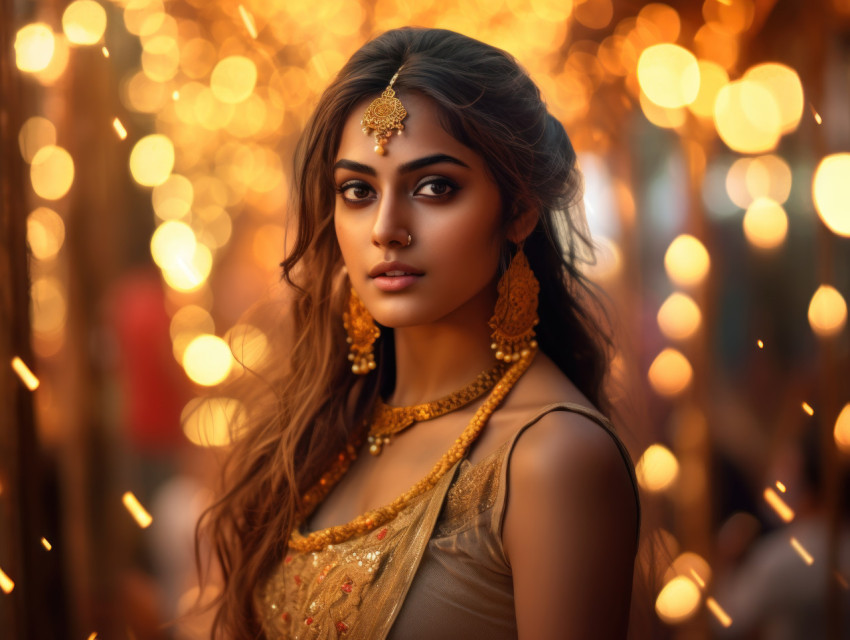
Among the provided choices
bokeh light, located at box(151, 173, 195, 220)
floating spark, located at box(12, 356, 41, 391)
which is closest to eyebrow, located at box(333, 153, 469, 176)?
floating spark, located at box(12, 356, 41, 391)

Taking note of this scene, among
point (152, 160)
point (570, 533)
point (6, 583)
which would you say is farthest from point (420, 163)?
point (152, 160)

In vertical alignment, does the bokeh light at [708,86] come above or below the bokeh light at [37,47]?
below

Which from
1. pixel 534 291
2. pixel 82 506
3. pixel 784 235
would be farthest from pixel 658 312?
pixel 82 506

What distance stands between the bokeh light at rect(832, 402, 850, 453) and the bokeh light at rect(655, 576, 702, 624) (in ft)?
2.52

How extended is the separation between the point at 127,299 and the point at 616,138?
A: 80.2 inches

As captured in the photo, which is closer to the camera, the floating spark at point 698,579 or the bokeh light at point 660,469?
the floating spark at point 698,579

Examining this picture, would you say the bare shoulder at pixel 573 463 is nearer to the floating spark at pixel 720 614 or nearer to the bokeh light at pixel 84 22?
the floating spark at pixel 720 614

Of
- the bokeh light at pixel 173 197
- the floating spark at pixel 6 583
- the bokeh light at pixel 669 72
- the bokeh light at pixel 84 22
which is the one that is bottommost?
the bokeh light at pixel 669 72

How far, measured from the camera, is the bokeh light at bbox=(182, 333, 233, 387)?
3.22 metres

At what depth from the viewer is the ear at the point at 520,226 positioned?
3.76 feet

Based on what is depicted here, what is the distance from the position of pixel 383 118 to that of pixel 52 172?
4.46 ft

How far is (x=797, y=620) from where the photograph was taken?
2.04 meters

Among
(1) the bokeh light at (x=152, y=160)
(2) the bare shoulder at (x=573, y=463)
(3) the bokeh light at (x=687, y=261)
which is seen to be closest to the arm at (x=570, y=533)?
(2) the bare shoulder at (x=573, y=463)

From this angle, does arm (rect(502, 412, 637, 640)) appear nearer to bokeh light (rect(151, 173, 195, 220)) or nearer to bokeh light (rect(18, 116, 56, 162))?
bokeh light (rect(18, 116, 56, 162))
